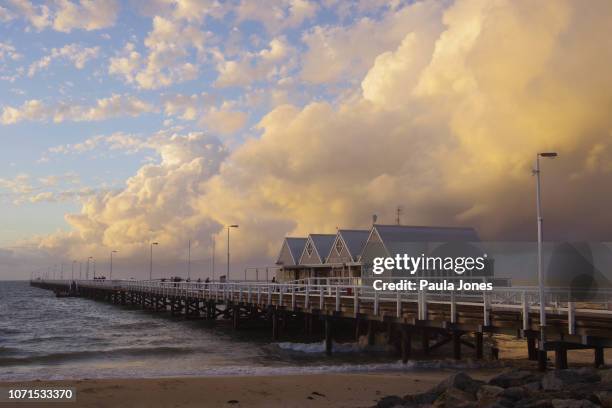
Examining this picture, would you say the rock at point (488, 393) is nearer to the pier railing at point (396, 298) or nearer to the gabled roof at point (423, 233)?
the pier railing at point (396, 298)

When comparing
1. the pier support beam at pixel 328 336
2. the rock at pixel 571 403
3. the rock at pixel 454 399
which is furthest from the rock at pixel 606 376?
the pier support beam at pixel 328 336

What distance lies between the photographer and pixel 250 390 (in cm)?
1769

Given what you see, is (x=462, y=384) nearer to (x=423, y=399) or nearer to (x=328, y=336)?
(x=423, y=399)

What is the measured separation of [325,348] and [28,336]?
22655 mm

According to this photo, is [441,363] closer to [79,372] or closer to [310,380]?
[310,380]

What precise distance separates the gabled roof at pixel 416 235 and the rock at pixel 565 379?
108 ft

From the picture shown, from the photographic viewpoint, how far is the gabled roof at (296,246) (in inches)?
2604

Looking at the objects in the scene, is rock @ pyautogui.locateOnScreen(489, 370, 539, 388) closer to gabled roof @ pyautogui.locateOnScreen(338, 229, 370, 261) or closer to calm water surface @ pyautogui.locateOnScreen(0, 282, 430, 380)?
calm water surface @ pyautogui.locateOnScreen(0, 282, 430, 380)

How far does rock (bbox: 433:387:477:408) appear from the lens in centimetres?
1258

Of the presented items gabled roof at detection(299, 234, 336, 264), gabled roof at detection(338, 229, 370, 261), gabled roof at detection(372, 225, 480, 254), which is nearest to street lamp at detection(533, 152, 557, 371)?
gabled roof at detection(372, 225, 480, 254)

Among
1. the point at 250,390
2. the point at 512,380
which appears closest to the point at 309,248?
the point at 250,390

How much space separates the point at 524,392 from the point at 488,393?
72 centimetres

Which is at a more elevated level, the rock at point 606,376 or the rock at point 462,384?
the rock at point 606,376

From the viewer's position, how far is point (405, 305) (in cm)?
2619
